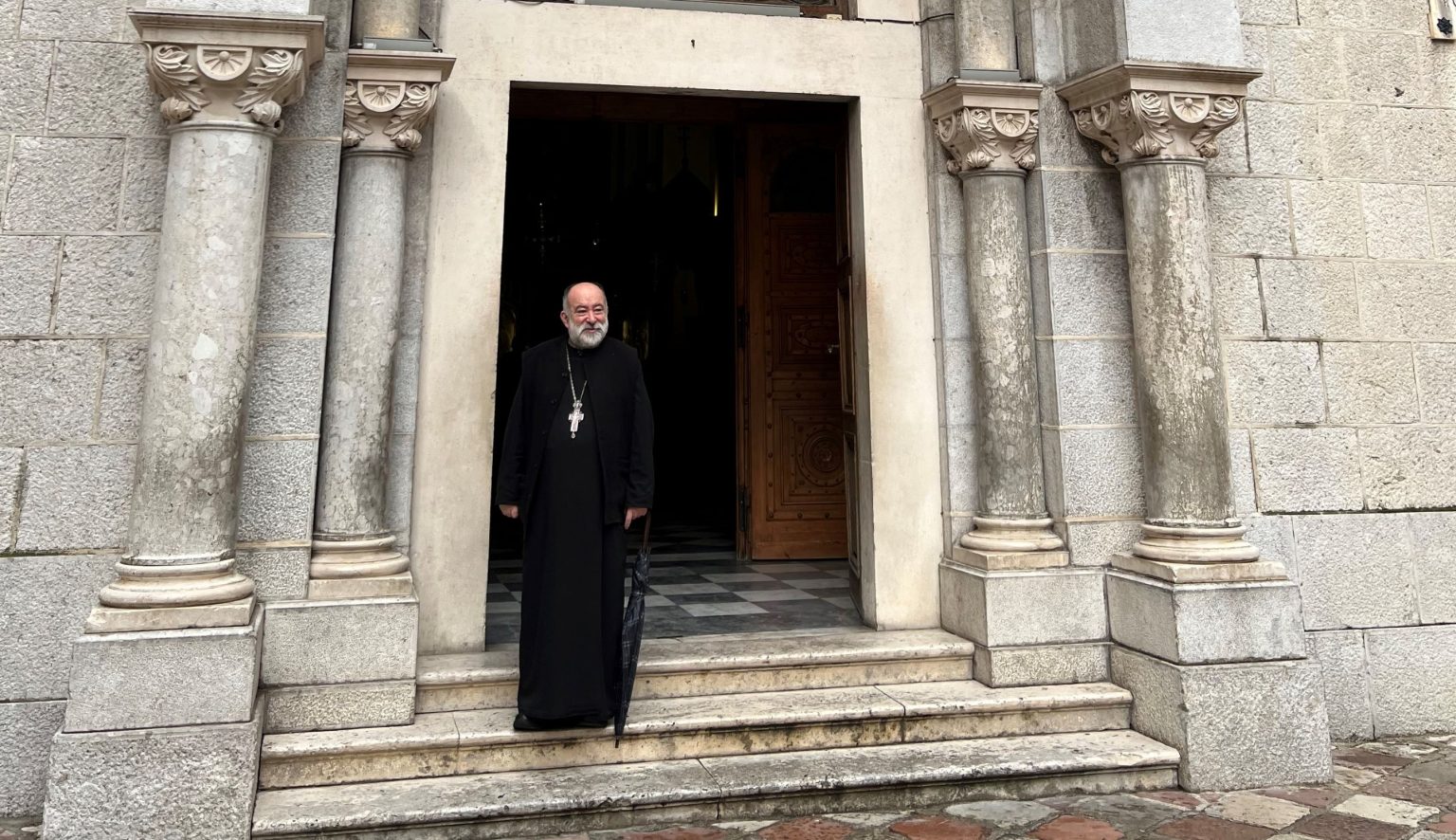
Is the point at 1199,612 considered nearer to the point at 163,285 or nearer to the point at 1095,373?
the point at 1095,373

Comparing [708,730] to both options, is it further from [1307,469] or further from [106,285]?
[1307,469]

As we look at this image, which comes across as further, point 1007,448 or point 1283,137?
point 1283,137

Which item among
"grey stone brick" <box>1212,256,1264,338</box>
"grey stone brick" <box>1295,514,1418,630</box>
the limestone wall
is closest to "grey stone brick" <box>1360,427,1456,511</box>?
the limestone wall

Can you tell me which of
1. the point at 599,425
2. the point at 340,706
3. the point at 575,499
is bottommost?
the point at 340,706

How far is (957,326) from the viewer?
385cm

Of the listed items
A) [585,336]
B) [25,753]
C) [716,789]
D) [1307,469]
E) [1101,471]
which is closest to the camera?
[716,789]

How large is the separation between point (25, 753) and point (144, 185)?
1979mm

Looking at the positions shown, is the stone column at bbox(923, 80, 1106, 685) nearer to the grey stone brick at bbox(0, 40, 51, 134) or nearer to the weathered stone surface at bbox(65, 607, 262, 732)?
the weathered stone surface at bbox(65, 607, 262, 732)

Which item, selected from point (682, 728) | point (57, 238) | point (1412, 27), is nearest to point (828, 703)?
point (682, 728)

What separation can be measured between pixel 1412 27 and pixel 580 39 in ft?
13.0

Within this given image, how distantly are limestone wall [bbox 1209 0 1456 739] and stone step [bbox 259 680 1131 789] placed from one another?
1249 millimetres

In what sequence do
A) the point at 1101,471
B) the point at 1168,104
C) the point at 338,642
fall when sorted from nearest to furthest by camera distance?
the point at 338,642, the point at 1168,104, the point at 1101,471

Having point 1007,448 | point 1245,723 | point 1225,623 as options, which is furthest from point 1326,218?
point 1245,723

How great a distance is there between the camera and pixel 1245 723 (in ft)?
10.2
